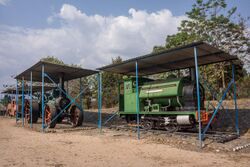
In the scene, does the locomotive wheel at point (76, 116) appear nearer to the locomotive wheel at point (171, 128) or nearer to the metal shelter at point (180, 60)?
the metal shelter at point (180, 60)

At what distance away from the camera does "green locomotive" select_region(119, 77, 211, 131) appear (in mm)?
10289

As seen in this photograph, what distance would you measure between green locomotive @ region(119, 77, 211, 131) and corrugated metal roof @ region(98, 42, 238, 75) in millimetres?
853

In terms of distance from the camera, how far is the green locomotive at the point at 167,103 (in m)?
10.3

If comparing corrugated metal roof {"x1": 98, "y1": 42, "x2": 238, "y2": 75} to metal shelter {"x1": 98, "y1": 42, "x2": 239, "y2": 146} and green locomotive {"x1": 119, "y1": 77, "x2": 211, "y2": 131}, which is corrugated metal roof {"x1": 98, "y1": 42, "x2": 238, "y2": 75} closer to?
metal shelter {"x1": 98, "y1": 42, "x2": 239, "y2": 146}

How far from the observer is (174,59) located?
36.1 ft

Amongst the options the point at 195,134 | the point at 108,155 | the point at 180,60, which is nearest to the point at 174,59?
the point at 180,60

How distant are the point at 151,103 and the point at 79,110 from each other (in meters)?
4.79

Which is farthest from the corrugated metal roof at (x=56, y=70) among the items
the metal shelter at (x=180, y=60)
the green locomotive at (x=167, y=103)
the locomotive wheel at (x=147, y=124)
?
the locomotive wheel at (x=147, y=124)

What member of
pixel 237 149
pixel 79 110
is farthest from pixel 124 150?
pixel 79 110

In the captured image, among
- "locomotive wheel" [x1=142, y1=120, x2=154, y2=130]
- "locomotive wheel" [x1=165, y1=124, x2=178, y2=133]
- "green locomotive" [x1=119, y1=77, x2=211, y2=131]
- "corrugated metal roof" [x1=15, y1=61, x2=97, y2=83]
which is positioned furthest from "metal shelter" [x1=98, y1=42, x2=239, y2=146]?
"corrugated metal roof" [x1=15, y1=61, x2=97, y2=83]

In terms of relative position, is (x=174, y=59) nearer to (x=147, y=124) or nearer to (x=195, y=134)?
(x=195, y=134)

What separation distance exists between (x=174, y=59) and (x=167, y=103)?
2262 millimetres

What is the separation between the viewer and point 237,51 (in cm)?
1945

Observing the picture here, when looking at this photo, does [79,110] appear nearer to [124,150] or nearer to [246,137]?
[124,150]
